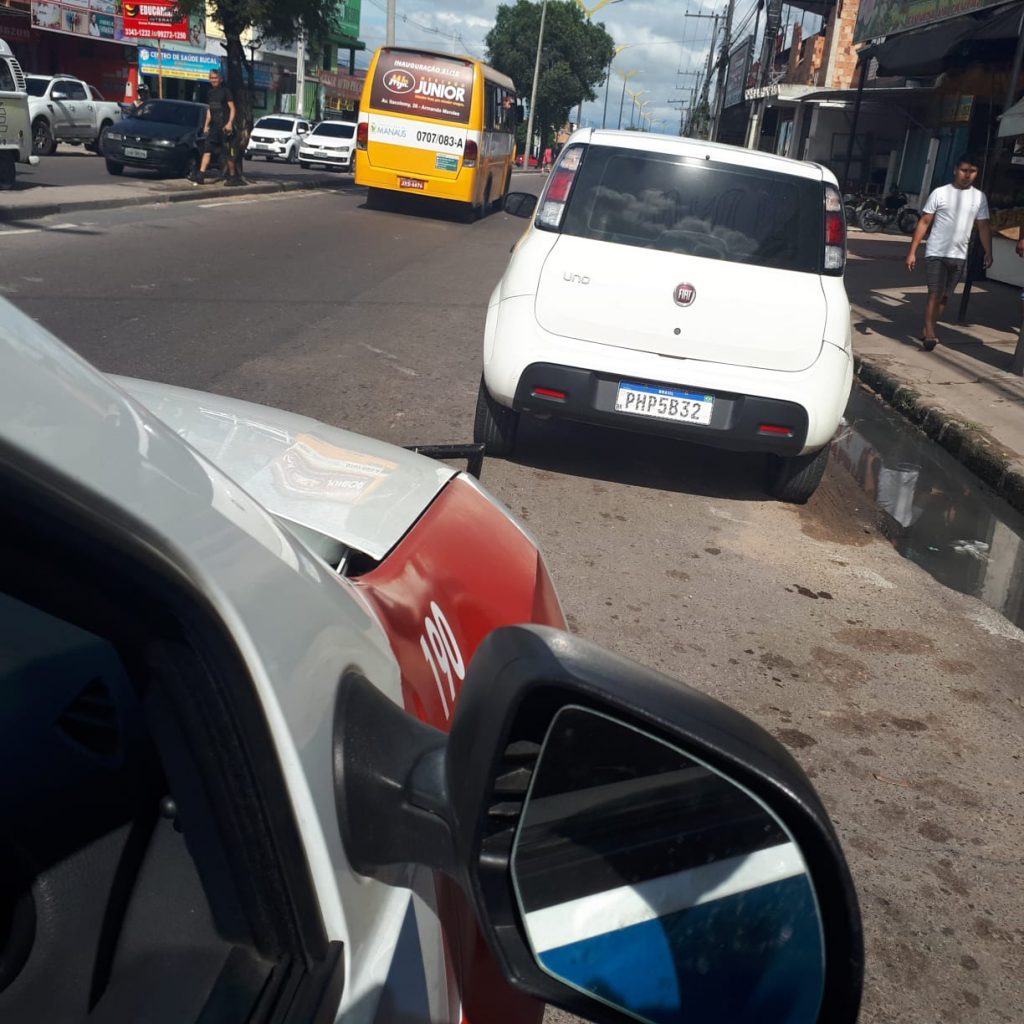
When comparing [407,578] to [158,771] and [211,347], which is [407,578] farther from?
[211,347]

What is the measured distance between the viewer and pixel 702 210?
5.88 m

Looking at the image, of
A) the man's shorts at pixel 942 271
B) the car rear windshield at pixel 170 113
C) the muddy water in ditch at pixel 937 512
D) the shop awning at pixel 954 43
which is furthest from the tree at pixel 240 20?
the muddy water in ditch at pixel 937 512

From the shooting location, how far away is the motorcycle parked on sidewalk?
26125mm

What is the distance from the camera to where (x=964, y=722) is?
391 centimetres

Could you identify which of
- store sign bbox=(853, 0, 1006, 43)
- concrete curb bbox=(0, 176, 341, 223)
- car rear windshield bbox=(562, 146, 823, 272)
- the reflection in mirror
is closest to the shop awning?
store sign bbox=(853, 0, 1006, 43)

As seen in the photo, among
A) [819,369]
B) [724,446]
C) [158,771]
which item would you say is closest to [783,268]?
[819,369]

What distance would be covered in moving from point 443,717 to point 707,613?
128 inches

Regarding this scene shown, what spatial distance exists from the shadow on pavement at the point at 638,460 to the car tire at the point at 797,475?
120 mm

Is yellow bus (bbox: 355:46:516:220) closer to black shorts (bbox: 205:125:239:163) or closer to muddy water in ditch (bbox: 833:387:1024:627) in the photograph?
black shorts (bbox: 205:125:239:163)

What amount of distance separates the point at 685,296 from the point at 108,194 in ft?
46.4

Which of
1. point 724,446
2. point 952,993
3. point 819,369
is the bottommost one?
point 952,993

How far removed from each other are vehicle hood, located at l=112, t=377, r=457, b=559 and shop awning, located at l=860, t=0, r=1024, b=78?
14.1m

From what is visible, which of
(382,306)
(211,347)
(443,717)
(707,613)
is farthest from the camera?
(382,306)

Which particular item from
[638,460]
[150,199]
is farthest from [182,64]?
[638,460]
